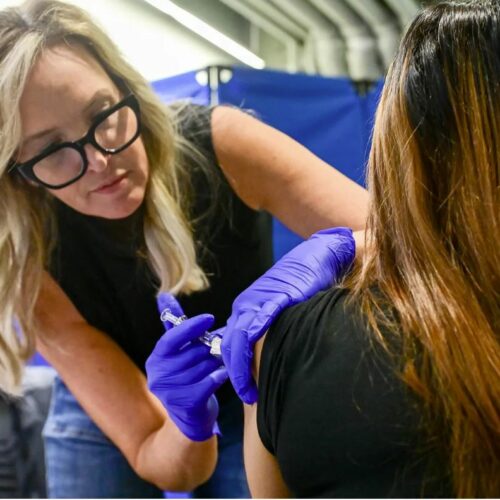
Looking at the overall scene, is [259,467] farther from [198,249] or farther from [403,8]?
[403,8]

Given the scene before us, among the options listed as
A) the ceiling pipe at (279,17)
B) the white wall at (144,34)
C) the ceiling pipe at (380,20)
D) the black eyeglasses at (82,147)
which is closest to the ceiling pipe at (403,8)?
the ceiling pipe at (380,20)

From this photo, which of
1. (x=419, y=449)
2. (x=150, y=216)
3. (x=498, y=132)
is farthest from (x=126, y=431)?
(x=498, y=132)

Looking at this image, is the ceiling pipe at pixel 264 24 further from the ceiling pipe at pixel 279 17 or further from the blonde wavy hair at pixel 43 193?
the blonde wavy hair at pixel 43 193

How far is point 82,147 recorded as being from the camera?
0.79 m

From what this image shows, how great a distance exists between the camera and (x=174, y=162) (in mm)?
882

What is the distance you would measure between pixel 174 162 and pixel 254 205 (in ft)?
0.44

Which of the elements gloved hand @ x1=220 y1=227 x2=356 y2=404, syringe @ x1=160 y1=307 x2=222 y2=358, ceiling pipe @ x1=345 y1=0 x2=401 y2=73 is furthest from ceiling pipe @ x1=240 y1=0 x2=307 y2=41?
syringe @ x1=160 y1=307 x2=222 y2=358

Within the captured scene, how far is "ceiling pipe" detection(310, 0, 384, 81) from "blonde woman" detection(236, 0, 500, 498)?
1.01 feet

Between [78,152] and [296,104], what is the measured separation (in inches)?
13.6

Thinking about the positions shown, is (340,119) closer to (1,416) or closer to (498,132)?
(498,132)

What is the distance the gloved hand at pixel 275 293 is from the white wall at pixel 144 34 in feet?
1.07

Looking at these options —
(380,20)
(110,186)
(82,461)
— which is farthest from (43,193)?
(380,20)

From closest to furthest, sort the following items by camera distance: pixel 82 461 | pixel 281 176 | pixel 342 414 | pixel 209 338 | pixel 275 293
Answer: pixel 342 414 < pixel 275 293 < pixel 209 338 < pixel 281 176 < pixel 82 461

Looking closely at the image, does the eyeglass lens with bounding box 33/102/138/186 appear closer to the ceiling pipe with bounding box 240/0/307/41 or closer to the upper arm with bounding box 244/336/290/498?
the ceiling pipe with bounding box 240/0/307/41
